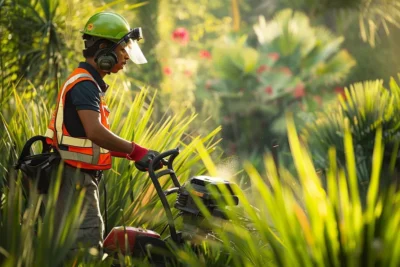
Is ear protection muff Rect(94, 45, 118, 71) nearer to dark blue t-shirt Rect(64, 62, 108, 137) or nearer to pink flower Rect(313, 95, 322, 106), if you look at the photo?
dark blue t-shirt Rect(64, 62, 108, 137)

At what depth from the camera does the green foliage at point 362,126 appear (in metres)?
8.60

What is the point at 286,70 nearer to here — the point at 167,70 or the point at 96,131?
the point at 167,70

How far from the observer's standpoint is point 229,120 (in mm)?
24844

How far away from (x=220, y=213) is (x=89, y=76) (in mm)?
1048

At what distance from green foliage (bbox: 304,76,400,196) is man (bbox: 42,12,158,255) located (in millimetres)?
3136

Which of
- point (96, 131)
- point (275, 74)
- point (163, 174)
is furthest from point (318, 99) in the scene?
point (163, 174)

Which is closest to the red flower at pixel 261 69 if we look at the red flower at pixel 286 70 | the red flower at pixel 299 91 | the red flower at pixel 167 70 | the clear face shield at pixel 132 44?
the red flower at pixel 286 70

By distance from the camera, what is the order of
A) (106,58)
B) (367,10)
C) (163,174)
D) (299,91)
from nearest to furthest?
(163,174)
(106,58)
(367,10)
(299,91)

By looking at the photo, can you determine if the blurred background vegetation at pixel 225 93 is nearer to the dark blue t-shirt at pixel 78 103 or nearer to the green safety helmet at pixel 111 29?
the dark blue t-shirt at pixel 78 103

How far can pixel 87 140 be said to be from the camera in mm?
5609

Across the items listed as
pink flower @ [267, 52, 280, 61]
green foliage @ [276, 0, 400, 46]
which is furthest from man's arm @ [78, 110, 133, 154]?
pink flower @ [267, 52, 280, 61]

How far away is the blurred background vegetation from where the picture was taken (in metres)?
6.77

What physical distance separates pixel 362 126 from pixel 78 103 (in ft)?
13.0

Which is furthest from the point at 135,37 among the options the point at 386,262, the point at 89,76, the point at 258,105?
the point at 258,105
